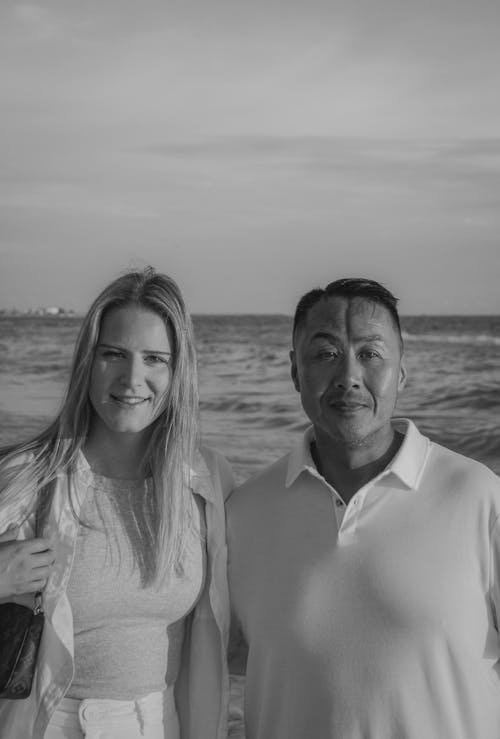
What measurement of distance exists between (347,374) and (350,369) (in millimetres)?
22

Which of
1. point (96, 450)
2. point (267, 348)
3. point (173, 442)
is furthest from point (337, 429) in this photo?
point (267, 348)

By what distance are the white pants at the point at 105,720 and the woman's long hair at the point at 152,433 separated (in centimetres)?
43

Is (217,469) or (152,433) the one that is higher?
(152,433)

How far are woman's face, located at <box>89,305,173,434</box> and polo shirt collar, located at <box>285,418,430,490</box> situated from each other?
53 cm

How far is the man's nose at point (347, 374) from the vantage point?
3.07m

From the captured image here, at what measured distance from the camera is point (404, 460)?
9.80 ft

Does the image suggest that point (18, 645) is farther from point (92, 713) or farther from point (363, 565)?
point (363, 565)

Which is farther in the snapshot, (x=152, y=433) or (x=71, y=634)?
(x=152, y=433)

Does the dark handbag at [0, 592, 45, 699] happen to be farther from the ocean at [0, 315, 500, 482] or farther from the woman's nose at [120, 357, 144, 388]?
the ocean at [0, 315, 500, 482]

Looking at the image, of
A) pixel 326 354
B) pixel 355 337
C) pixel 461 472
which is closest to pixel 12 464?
pixel 326 354

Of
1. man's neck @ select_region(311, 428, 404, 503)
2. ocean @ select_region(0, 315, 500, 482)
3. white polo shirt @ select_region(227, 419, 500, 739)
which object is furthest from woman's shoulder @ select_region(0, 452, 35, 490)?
ocean @ select_region(0, 315, 500, 482)

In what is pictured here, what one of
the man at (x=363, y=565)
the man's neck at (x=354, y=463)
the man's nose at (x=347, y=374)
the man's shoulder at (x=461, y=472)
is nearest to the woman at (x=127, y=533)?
the man at (x=363, y=565)

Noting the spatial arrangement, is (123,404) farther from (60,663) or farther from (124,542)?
(60,663)

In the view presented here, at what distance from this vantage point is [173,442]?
3369 mm
